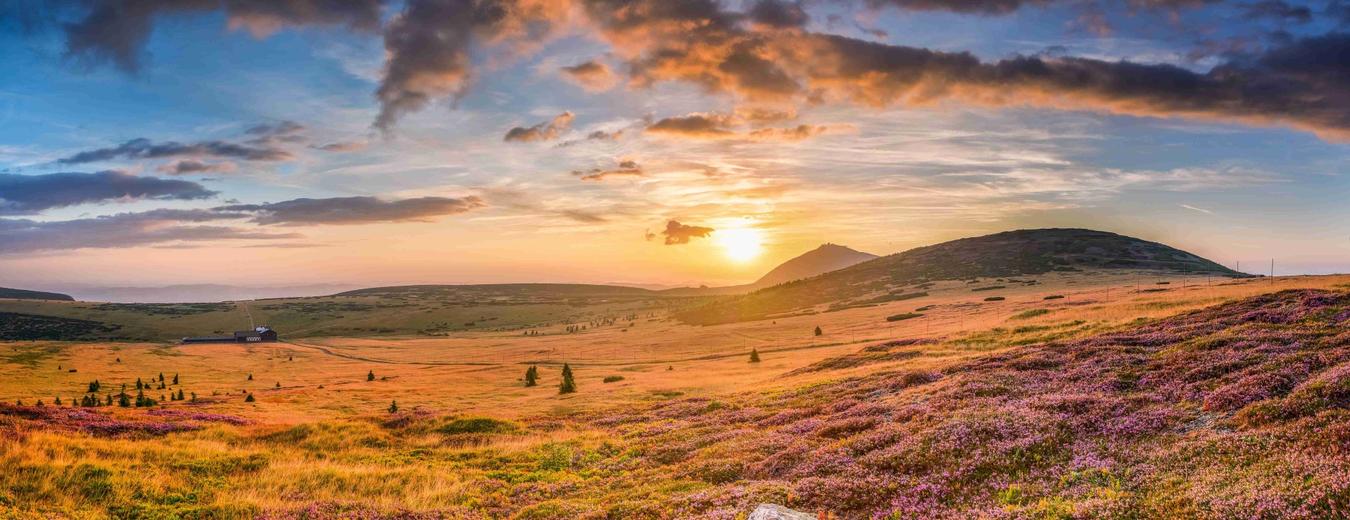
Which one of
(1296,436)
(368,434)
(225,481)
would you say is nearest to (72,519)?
(225,481)

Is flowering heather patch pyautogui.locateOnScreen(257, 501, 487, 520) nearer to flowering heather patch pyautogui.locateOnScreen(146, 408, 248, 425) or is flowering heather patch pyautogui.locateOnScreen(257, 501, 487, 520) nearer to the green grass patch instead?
the green grass patch

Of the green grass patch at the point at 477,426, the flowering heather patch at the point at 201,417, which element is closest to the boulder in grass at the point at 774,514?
the green grass patch at the point at 477,426

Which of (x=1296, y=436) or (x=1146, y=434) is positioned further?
(x=1146, y=434)

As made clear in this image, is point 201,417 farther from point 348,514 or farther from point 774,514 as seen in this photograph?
point 774,514

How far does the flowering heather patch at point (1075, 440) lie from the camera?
35.5 ft

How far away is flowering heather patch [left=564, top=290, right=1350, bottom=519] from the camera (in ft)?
35.5

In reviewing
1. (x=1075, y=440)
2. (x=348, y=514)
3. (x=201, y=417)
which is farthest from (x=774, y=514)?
(x=201, y=417)

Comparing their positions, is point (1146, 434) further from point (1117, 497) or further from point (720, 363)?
point (720, 363)

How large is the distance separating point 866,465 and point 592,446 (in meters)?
12.7

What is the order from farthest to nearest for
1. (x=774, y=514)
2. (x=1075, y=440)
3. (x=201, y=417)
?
(x=201, y=417)
(x=1075, y=440)
(x=774, y=514)

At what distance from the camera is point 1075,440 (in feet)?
48.1

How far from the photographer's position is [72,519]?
14.4 metres

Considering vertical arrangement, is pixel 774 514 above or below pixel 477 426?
above

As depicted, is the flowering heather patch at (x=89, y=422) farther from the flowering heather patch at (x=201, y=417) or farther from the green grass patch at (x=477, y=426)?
the green grass patch at (x=477, y=426)
